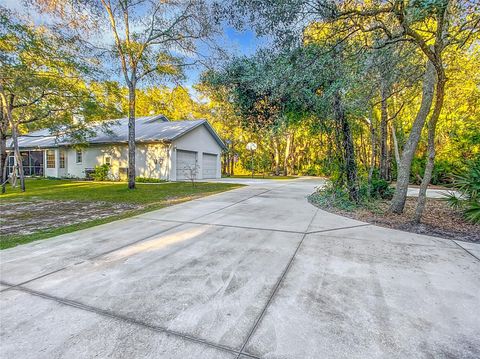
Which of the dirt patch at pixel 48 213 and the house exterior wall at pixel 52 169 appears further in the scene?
the house exterior wall at pixel 52 169

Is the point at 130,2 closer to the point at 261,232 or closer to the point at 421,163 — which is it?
the point at 261,232

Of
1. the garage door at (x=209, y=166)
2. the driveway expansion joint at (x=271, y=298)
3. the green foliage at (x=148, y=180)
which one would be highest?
the garage door at (x=209, y=166)

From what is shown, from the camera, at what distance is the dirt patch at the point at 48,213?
4898 millimetres

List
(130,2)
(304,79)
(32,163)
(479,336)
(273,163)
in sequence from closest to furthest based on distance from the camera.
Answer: (479,336) → (304,79) → (130,2) → (32,163) → (273,163)

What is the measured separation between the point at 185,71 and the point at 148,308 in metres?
11.7

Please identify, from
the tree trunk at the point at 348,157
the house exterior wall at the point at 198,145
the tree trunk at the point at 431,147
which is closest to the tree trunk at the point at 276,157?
the house exterior wall at the point at 198,145

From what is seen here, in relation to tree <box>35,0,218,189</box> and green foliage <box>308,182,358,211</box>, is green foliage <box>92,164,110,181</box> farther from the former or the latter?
green foliage <box>308,182,358,211</box>

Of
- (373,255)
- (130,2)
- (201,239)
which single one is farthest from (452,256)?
(130,2)

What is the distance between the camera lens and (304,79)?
5.33 m

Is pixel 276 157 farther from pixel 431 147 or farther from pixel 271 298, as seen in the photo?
pixel 271 298

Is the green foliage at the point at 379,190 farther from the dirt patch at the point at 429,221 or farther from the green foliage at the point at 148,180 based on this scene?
the green foliage at the point at 148,180

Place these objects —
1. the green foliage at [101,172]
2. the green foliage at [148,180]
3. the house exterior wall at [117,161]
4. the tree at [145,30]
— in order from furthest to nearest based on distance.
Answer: the green foliage at [101,172]
the house exterior wall at [117,161]
the green foliage at [148,180]
the tree at [145,30]

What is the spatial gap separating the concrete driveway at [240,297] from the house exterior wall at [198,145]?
39.7 ft

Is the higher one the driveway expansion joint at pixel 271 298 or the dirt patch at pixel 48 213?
the driveway expansion joint at pixel 271 298
